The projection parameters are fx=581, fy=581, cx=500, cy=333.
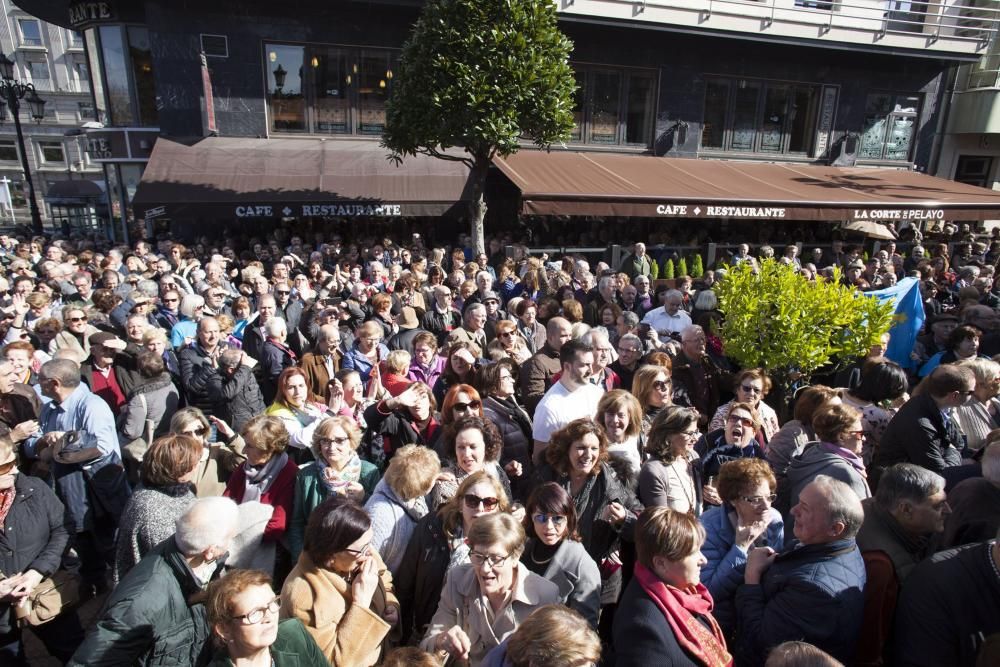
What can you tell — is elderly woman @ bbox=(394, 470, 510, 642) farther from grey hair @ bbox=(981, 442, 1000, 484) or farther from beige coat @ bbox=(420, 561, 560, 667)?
grey hair @ bbox=(981, 442, 1000, 484)

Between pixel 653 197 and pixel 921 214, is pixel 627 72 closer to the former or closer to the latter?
pixel 653 197

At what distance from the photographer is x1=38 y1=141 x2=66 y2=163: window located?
3872 cm

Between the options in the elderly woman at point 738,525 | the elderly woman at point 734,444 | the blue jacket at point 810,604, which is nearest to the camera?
the blue jacket at point 810,604

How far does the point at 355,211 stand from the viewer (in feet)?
41.7

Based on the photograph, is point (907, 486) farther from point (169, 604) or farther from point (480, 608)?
point (169, 604)

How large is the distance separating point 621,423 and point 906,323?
563 cm

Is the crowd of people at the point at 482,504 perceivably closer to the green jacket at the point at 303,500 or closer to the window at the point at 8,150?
the green jacket at the point at 303,500

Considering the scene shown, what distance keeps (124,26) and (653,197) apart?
508 inches

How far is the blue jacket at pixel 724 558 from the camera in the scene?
282 cm

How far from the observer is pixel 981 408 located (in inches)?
179

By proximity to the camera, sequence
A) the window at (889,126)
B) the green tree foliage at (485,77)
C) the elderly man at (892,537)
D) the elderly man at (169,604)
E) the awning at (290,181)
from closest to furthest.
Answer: the elderly man at (169,604) < the elderly man at (892,537) < the green tree foliage at (485,77) < the awning at (290,181) < the window at (889,126)

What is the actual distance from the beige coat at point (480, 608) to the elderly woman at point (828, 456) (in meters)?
1.67

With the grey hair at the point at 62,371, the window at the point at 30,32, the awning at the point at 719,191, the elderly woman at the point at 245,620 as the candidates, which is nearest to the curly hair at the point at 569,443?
the elderly woman at the point at 245,620

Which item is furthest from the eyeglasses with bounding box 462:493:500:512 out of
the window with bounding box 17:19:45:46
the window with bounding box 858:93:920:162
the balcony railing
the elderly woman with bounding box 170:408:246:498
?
Result: the window with bounding box 17:19:45:46
